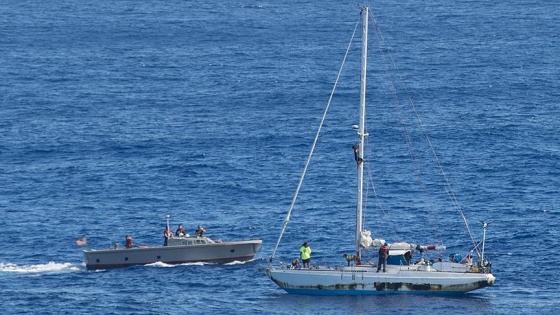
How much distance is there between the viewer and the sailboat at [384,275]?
114m

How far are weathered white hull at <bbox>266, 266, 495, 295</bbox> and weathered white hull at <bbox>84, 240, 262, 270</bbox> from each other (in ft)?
40.6

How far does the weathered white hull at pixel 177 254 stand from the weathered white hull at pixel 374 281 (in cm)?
1239

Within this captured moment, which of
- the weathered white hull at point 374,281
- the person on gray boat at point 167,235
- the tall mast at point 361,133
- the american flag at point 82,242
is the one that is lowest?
the weathered white hull at point 374,281

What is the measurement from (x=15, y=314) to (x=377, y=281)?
24.2m

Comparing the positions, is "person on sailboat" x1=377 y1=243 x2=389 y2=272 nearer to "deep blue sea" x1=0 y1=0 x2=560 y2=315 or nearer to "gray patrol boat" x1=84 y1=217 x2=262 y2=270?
"deep blue sea" x1=0 y1=0 x2=560 y2=315

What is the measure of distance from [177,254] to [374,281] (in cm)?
2001

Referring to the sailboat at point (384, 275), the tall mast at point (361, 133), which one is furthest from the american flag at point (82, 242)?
the tall mast at point (361, 133)

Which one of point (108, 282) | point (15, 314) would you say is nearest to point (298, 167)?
point (108, 282)

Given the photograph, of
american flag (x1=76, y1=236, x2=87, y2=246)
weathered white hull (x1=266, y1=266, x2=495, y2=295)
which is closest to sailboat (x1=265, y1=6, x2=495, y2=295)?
weathered white hull (x1=266, y1=266, x2=495, y2=295)

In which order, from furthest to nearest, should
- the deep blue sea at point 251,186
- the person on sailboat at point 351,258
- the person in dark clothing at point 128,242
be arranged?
the person in dark clothing at point 128,242 → the deep blue sea at point 251,186 → the person on sailboat at point 351,258

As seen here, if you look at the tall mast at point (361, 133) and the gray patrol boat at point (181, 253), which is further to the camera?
the gray patrol boat at point (181, 253)

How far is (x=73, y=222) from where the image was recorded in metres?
141

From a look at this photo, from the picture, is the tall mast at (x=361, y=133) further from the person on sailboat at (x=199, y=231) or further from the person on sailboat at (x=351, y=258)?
the person on sailboat at (x=199, y=231)

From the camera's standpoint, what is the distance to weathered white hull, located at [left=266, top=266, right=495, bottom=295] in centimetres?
11362
